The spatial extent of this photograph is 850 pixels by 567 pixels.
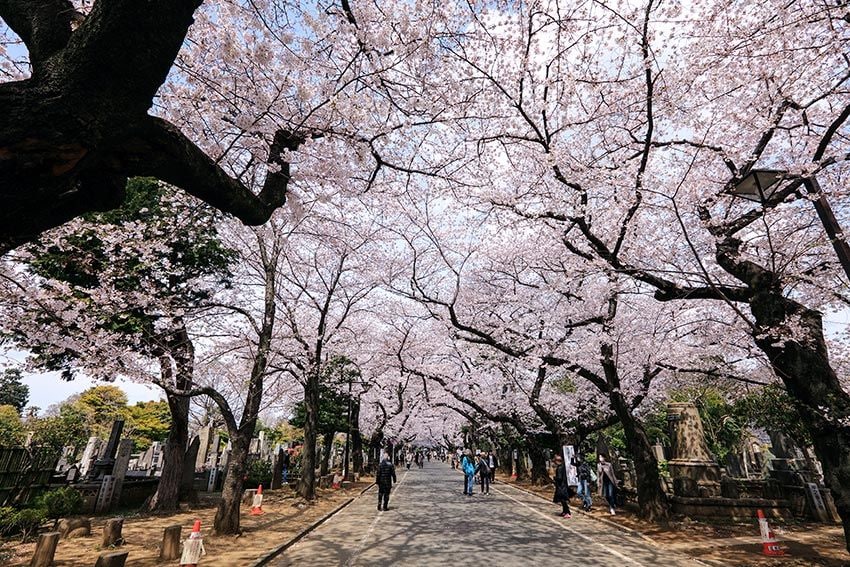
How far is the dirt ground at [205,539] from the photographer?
24.4 feet

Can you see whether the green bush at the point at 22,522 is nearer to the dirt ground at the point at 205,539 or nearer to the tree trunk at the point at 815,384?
the dirt ground at the point at 205,539

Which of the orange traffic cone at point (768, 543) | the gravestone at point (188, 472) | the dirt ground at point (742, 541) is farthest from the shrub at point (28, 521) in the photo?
the orange traffic cone at point (768, 543)

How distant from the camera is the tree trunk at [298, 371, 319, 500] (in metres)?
16.2

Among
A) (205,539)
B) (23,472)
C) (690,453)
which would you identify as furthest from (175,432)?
(690,453)

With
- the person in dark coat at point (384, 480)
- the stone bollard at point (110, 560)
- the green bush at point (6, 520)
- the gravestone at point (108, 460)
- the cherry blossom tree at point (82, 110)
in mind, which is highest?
the cherry blossom tree at point (82, 110)

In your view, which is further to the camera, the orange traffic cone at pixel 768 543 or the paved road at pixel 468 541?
the orange traffic cone at pixel 768 543

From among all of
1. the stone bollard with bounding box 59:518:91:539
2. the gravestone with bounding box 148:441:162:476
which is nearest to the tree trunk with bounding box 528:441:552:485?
the stone bollard with bounding box 59:518:91:539

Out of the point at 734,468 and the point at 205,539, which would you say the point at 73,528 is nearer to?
the point at 205,539

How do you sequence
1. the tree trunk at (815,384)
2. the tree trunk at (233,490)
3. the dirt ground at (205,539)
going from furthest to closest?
the tree trunk at (233,490), the dirt ground at (205,539), the tree trunk at (815,384)

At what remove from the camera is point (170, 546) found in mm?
7516

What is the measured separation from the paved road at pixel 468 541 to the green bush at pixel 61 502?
23.0ft

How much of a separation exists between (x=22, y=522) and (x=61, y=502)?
2881 millimetres

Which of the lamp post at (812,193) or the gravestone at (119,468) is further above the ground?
the lamp post at (812,193)

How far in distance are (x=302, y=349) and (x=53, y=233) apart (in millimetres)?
9550
